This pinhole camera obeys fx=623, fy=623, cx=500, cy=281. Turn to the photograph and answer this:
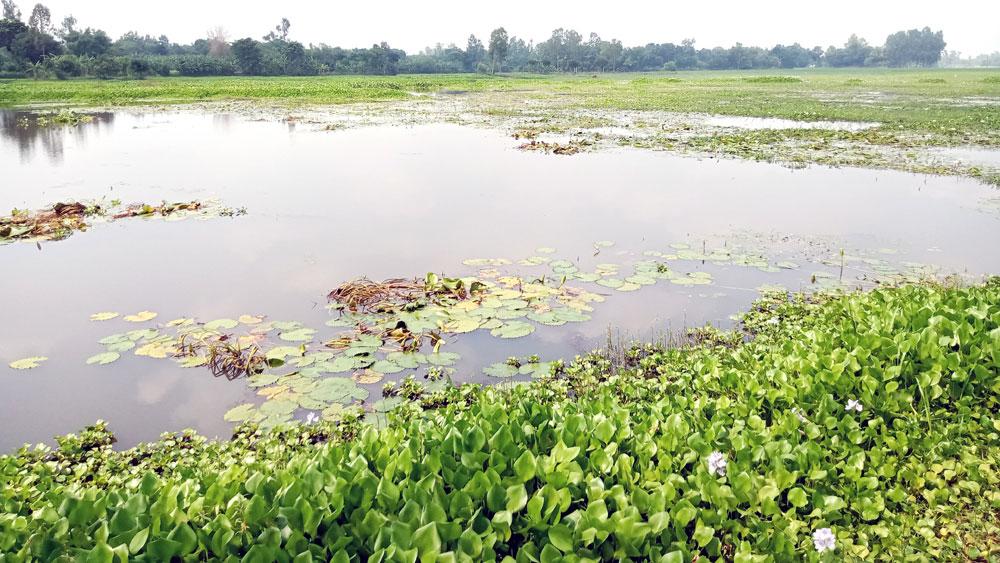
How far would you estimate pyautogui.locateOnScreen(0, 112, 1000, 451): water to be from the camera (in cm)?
523

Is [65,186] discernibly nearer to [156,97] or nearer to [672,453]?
[672,453]

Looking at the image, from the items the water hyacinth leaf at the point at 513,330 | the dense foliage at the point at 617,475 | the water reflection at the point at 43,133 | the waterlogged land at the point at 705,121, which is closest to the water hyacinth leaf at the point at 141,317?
the dense foliage at the point at 617,475

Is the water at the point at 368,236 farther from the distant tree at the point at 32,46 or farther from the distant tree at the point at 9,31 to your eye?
the distant tree at the point at 9,31

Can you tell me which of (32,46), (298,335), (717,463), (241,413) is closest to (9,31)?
(32,46)

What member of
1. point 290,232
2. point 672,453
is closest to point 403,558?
point 672,453

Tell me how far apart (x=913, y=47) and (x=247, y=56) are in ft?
484

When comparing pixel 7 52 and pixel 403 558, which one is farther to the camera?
pixel 7 52

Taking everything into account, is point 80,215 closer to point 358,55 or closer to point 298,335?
point 298,335

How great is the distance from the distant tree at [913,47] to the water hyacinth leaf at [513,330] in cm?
17518

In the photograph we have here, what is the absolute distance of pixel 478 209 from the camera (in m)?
10.8

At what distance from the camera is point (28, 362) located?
5.43 m

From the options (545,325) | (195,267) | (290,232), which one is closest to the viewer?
(545,325)

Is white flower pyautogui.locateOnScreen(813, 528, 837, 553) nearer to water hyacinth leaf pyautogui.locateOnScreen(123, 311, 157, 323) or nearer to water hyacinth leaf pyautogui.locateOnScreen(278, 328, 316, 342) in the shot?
water hyacinth leaf pyautogui.locateOnScreen(278, 328, 316, 342)

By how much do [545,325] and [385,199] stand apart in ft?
21.5
